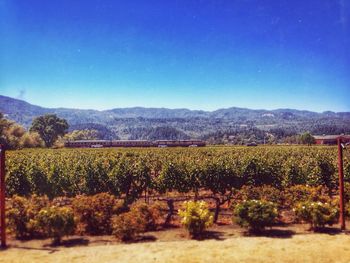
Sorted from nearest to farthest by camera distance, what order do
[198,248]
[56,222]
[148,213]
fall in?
[198,248] → [56,222] → [148,213]

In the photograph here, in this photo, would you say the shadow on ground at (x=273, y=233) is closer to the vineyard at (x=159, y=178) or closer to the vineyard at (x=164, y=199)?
the vineyard at (x=164, y=199)

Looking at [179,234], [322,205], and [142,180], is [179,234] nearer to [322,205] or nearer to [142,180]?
[322,205]

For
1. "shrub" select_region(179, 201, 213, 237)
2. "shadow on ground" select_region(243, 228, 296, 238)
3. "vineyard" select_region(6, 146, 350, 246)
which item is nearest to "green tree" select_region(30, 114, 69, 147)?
"vineyard" select_region(6, 146, 350, 246)

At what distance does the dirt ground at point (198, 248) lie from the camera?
10.9 metres

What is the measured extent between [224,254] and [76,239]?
6357mm

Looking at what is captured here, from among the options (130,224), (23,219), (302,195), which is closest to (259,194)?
(302,195)

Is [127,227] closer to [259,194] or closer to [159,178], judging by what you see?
[259,194]

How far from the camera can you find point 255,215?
13656 mm

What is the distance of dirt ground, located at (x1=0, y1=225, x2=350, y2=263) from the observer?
10925 millimetres

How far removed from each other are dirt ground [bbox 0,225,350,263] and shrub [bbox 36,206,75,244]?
1.51ft

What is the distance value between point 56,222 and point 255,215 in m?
8.31

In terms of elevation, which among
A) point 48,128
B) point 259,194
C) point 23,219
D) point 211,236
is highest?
point 48,128

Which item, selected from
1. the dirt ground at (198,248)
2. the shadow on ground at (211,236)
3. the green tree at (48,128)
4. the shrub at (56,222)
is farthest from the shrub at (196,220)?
the green tree at (48,128)

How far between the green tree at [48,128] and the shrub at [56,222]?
104481 millimetres
